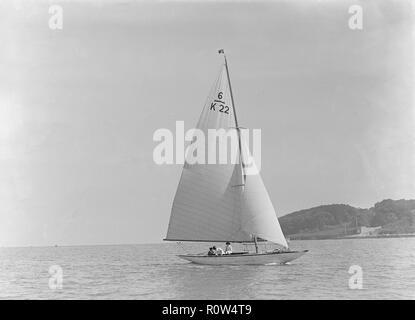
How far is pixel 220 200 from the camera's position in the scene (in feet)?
143

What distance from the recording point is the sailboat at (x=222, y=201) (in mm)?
43094

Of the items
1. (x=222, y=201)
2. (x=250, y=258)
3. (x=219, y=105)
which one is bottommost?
(x=250, y=258)

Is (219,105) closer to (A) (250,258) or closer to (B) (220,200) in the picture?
(B) (220,200)

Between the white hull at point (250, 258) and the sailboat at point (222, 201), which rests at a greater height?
the sailboat at point (222, 201)

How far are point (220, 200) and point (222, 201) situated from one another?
0.60 feet

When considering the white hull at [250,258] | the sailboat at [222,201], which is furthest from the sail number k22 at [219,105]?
the white hull at [250,258]

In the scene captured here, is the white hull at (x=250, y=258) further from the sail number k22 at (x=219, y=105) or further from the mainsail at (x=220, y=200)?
the sail number k22 at (x=219, y=105)

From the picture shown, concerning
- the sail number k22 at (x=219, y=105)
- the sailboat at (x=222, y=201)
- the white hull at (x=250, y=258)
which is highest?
the sail number k22 at (x=219, y=105)

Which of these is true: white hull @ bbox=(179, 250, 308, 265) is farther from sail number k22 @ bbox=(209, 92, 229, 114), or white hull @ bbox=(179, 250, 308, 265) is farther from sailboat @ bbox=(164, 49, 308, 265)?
sail number k22 @ bbox=(209, 92, 229, 114)

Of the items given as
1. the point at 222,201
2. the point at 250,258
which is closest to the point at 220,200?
the point at 222,201

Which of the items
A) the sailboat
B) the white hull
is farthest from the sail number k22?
the white hull
